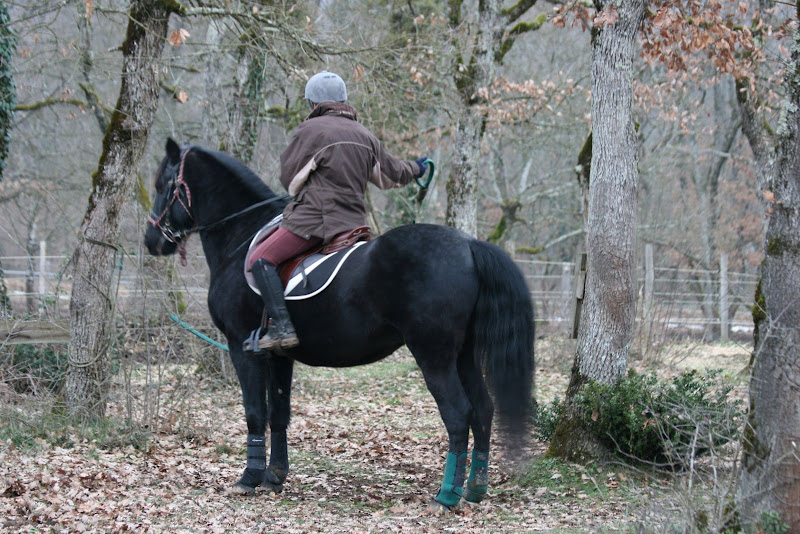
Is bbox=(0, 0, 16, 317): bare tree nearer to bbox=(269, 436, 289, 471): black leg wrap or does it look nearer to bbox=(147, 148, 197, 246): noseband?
bbox=(147, 148, 197, 246): noseband

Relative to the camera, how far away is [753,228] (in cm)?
2603

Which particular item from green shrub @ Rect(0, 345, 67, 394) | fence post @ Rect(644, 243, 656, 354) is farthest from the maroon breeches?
fence post @ Rect(644, 243, 656, 354)

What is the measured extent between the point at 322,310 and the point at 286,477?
175 cm

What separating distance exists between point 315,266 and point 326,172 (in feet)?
2.34

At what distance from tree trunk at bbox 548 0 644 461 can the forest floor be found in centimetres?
75

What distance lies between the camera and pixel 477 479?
5.43 meters

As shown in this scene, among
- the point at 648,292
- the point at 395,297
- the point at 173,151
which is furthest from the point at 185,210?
the point at 648,292

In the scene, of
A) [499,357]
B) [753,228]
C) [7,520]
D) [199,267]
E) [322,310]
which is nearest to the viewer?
[7,520]

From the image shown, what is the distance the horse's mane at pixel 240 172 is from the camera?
6273 millimetres

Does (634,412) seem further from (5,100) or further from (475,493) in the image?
(5,100)

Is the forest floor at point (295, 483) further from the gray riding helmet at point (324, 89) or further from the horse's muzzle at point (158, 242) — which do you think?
the gray riding helmet at point (324, 89)

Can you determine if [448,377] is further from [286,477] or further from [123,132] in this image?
[123,132]

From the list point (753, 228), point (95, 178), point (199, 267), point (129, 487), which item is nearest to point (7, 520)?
point (129, 487)

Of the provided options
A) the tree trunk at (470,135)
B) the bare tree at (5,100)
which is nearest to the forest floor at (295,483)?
the bare tree at (5,100)
